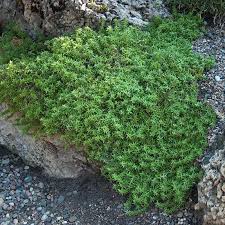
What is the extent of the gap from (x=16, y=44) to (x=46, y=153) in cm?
136

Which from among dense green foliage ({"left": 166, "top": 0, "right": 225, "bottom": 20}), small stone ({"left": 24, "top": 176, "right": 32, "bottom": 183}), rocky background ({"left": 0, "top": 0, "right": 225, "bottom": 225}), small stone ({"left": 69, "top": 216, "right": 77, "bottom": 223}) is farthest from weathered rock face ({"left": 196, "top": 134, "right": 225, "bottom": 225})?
dense green foliage ({"left": 166, "top": 0, "right": 225, "bottom": 20})

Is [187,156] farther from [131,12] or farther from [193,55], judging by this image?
[131,12]

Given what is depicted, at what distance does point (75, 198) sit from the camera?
4629 mm

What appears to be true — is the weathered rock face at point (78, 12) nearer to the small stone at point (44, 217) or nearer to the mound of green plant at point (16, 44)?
the mound of green plant at point (16, 44)

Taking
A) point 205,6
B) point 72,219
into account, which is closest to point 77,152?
point 72,219

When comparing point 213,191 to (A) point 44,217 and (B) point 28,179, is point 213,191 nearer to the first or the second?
(A) point 44,217

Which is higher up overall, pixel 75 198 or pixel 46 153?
pixel 46 153

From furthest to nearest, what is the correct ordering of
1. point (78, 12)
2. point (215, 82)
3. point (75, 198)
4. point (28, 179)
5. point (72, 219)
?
point (78, 12)
point (28, 179)
point (215, 82)
point (75, 198)
point (72, 219)

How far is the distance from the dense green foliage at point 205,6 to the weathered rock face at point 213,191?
1922 mm

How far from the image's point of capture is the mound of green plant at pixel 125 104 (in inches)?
170

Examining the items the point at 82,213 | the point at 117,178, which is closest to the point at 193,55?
the point at 117,178

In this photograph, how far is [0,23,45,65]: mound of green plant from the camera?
524 centimetres

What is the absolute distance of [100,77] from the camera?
4711 millimetres

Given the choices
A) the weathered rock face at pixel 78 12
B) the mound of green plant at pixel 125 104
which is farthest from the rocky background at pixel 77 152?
the mound of green plant at pixel 125 104
